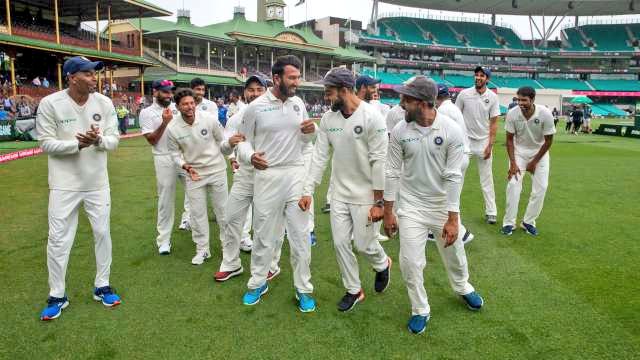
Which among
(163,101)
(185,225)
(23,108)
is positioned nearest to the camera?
(163,101)

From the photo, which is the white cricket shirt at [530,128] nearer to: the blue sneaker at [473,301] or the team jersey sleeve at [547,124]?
the team jersey sleeve at [547,124]

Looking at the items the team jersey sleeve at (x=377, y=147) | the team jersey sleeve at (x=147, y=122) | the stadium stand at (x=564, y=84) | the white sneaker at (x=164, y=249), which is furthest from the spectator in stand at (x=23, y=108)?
the stadium stand at (x=564, y=84)

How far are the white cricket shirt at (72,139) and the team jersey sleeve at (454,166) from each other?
3.02 meters

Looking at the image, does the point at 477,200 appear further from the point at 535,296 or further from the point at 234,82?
the point at 234,82

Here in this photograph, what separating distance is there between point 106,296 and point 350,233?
242 centimetres

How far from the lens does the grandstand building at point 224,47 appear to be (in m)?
39.8

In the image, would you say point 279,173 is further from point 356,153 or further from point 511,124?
point 511,124

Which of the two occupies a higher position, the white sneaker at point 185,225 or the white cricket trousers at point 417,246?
the white cricket trousers at point 417,246

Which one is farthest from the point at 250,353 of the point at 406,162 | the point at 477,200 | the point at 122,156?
the point at 122,156

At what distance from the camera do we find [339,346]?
359 cm

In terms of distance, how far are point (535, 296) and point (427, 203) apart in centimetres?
164

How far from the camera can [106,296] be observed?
4.32 m

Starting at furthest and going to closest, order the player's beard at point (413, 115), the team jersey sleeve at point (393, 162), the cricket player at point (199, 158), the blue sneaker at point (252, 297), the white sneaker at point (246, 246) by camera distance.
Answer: the white sneaker at point (246, 246), the cricket player at point (199, 158), the blue sneaker at point (252, 297), the team jersey sleeve at point (393, 162), the player's beard at point (413, 115)

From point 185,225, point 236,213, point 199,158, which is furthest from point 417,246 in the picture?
point 185,225
